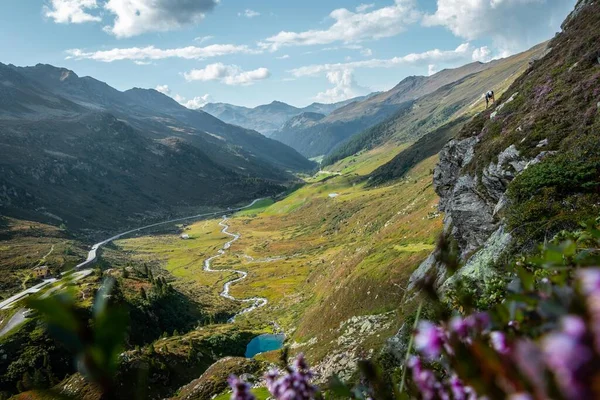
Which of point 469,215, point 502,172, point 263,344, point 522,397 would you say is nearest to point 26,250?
point 263,344

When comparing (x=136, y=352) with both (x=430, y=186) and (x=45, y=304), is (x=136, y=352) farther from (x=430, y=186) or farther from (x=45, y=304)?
(x=430, y=186)

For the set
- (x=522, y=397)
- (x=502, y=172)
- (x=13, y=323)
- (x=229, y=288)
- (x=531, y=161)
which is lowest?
(x=229, y=288)

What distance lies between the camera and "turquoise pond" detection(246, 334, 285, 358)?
66625 mm

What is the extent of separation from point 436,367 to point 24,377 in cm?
5608

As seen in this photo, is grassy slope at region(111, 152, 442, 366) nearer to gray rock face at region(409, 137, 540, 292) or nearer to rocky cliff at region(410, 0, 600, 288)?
gray rock face at region(409, 137, 540, 292)

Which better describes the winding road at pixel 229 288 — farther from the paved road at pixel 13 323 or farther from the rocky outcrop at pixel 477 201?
the rocky outcrop at pixel 477 201

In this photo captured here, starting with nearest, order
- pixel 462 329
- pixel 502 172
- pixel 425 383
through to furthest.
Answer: pixel 462 329 → pixel 425 383 → pixel 502 172

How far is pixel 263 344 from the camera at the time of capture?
69188mm

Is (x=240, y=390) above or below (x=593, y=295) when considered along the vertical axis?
below

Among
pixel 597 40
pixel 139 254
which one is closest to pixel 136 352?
pixel 597 40

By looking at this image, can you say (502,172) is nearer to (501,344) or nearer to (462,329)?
(462,329)

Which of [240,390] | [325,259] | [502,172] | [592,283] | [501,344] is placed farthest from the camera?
[325,259]

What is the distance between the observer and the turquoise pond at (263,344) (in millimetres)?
66625

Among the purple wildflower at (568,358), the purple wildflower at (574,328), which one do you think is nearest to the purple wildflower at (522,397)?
the purple wildflower at (568,358)
